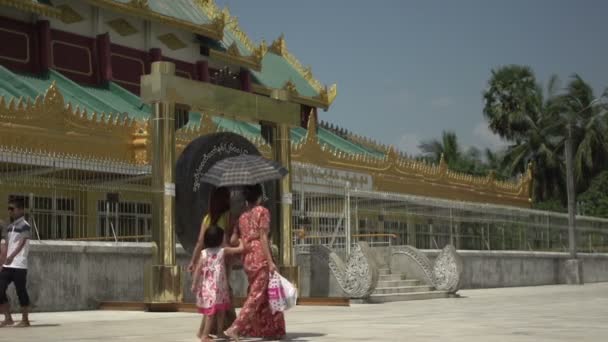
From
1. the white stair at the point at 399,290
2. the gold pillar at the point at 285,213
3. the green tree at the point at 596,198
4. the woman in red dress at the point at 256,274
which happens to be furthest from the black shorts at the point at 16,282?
the green tree at the point at 596,198

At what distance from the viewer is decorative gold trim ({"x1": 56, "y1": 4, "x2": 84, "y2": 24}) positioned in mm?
29008

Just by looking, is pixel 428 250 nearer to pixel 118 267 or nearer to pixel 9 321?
pixel 118 267

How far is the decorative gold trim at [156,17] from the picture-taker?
2930 centimetres

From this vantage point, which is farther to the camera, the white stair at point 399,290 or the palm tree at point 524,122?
the palm tree at point 524,122

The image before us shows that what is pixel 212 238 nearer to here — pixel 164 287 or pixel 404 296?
pixel 164 287

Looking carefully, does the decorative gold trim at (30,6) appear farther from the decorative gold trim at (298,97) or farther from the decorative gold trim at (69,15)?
the decorative gold trim at (298,97)

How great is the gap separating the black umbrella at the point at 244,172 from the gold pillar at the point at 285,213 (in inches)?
253

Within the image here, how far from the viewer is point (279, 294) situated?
11.2m

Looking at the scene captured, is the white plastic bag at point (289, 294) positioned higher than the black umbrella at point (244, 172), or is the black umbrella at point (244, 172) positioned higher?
the black umbrella at point (244, 172)

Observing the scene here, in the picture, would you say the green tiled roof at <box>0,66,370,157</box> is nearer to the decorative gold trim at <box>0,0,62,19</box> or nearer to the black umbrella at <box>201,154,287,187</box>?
the decorative gold trim at <box>0,0,62,19</box>

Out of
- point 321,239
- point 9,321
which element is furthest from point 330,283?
point 9,321

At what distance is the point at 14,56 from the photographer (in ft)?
90.0

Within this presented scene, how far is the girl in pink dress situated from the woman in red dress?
0.16 m

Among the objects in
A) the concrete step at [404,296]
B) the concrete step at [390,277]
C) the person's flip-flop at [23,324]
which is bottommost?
the concrete step at [404,296]
